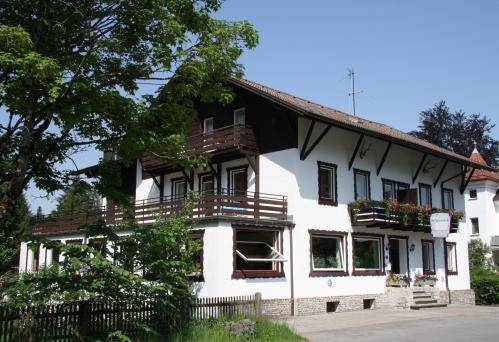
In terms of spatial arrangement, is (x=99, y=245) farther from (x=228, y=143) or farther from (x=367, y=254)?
(x=367, y=254)

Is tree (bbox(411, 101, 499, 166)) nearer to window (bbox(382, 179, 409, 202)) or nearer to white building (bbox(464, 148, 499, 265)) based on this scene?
white building (bbox(464, 148, 499, 265))

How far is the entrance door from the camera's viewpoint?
27312 mm

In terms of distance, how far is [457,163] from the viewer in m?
31.7

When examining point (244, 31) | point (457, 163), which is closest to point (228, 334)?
point (244, 31)

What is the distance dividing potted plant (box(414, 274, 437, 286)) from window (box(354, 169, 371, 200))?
4.66 meters

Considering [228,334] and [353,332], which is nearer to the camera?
[228,334]

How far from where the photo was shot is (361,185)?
25609mm

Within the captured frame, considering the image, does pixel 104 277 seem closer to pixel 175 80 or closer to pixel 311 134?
pixel 175 80

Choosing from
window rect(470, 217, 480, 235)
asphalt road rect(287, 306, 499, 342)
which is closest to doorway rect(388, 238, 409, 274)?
asphalt road rect(287, 306, 499, 342)

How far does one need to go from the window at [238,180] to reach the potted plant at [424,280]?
365 inches

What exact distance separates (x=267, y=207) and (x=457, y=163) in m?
14.7

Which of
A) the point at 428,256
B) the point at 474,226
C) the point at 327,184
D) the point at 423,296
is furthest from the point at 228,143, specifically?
the point at 474,226

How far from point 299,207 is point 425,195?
1001 centimetres

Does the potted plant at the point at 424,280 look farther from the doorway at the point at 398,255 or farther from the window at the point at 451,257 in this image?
the window at the point at 451,257
